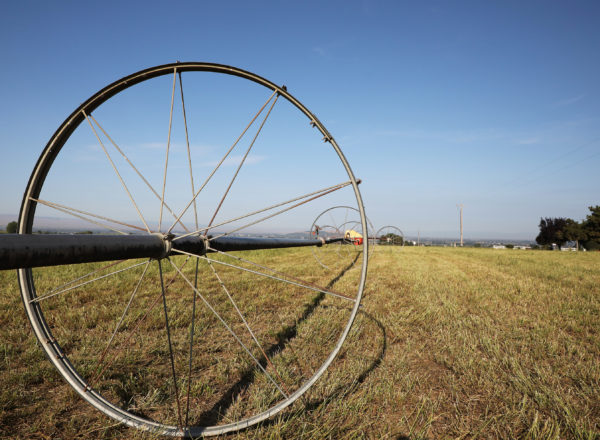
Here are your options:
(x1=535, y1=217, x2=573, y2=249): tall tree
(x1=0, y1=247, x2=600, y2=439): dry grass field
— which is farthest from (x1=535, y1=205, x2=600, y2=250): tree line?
(x1=0, y1=247, x2=600, y2=439): dry grass field

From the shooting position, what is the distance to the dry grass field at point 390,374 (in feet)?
6.22

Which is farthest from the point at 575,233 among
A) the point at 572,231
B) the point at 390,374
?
the point at 390,374

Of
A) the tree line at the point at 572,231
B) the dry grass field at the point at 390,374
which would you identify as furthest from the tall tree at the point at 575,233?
the dry grass field at the point at 390,374

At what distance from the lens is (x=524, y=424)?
6.37 feet

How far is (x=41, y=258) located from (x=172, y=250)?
705 millimetres

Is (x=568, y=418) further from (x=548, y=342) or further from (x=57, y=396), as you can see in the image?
(x=57, y=396)

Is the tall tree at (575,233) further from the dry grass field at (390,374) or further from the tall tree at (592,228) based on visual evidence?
the dry grass field at (390,374)

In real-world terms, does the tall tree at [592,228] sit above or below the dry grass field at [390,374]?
above

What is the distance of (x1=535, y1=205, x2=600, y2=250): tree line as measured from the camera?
42.7 m

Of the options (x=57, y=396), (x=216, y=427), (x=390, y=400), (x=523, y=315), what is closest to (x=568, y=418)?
(x=390, y=400)

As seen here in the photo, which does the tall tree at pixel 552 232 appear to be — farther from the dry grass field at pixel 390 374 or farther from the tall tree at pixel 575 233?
the dry grass field at pixel 390 374

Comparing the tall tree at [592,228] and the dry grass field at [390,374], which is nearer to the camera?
the dry grass field at [390,374]

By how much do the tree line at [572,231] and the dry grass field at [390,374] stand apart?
55.2m

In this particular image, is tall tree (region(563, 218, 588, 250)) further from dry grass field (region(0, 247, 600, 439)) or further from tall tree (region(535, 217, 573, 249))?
dry grass field (region(0, 247, 600, 439))
